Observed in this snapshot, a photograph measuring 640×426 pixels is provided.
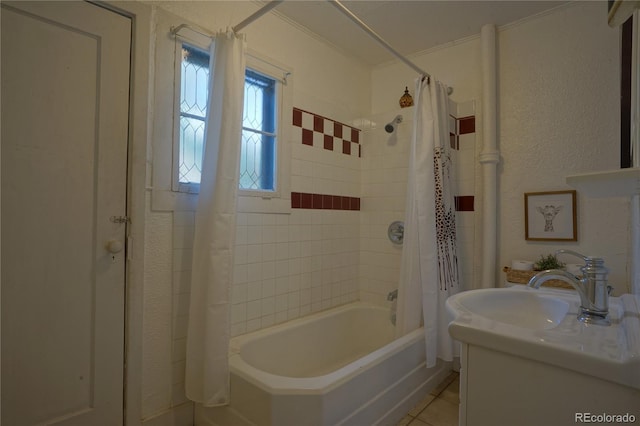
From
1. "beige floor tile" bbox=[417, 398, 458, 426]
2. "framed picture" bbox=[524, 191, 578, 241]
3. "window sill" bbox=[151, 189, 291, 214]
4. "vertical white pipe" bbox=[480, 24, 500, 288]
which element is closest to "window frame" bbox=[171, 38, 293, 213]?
"window sill" bbox=[151, 189, 291, 214]

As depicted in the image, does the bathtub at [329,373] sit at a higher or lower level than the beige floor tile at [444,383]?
higher

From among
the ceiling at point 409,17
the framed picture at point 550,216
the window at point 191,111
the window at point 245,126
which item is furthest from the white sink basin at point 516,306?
the ceiling at point 409,17

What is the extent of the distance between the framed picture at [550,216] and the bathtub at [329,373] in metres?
0.99

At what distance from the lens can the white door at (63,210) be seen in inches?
46.1

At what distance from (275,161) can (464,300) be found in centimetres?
135

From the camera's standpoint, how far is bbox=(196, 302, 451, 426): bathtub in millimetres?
1282

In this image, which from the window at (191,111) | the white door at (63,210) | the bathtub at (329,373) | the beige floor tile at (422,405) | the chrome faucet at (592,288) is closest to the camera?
the chrome faucet at (592,288)

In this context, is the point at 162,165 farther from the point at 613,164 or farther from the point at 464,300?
the point at 613,164

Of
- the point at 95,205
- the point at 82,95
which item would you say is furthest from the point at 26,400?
the point at 82,95

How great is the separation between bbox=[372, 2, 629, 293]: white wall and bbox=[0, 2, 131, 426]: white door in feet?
7.14

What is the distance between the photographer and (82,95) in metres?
1.32

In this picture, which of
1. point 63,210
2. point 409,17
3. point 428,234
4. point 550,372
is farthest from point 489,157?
point 63,210

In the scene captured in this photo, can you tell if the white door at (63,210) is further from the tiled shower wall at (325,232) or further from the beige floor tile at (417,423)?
the beige floor tile at (417,423)

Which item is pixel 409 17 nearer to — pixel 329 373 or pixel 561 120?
pixel 561 120
